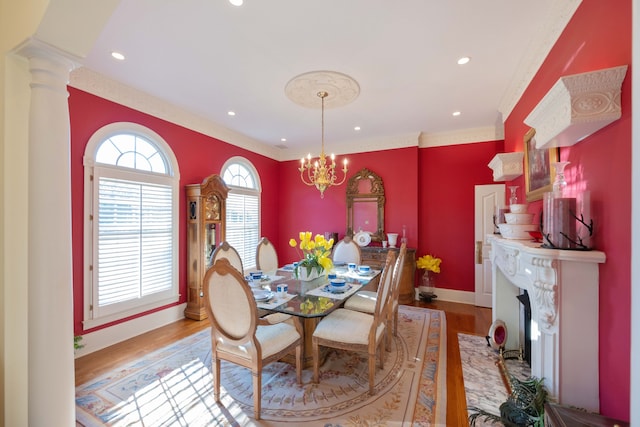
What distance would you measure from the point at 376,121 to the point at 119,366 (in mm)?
4382

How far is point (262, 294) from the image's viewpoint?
235 cm

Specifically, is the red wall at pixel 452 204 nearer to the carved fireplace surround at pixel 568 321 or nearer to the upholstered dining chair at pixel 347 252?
the upholstered dining chair at pixel 347 252

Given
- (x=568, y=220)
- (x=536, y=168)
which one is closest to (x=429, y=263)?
(x=536, y=168)

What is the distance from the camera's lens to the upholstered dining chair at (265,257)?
146 inches

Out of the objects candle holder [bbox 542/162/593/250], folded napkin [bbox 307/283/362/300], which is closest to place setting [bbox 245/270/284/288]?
folded napkin [bbox 307/283/362/300]

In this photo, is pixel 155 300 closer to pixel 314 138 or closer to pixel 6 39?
pixel 6 39

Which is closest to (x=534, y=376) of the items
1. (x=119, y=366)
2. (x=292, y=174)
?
(x=119, y=366)

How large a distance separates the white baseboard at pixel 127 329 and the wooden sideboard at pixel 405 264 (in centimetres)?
304

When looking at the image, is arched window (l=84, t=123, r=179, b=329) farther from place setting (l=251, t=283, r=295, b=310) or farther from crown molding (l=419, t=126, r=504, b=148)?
crown molding (l=419, t=126, r=504, b=148)

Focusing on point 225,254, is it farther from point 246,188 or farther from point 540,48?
point 540,48

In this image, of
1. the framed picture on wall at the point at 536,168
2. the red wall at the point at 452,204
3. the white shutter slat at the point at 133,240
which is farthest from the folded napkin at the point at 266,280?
the red wall at the point at 452,204

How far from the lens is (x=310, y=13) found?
193cm

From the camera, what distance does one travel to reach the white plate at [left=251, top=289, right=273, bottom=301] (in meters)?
2.23

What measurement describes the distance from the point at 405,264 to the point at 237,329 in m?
3.31
